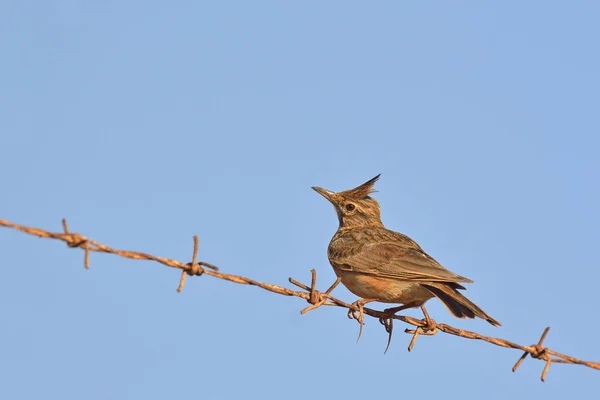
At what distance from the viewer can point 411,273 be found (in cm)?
839

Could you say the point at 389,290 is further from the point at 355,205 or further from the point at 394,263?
the point at 355,205

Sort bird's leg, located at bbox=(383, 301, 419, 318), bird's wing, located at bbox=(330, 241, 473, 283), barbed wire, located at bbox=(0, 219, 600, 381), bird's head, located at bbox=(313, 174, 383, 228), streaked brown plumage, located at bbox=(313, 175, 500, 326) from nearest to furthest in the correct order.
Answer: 1. barbed wire, located at bbox=(0, 219, 600, 381)
2. streaked brown plumage, located at bbox=(313, 175, 500, 326)
3. bird's wing, located at bbox=(330, 241, 473, 283)
4. bird's leg, located at bbox=(383, 301, 419, 318)
5. bird's head, located at bbox=(313, 174, 383, 228)

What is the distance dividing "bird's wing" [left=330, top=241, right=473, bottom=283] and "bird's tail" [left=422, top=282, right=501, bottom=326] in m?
0.07

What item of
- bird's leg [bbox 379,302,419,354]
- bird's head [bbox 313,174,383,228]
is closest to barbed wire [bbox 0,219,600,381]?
bird's leg [bbox 379,302,419,354]

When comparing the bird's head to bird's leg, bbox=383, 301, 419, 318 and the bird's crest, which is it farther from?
bird's leg, bbox=383, 301, 419, 318

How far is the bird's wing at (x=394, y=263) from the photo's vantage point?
26.9ft

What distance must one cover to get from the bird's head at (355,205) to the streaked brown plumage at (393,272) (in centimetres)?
47

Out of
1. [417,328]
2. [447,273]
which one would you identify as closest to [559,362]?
[417,328]

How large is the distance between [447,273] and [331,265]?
1.72m

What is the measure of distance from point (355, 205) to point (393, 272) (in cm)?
245

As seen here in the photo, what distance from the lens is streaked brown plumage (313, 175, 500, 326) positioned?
793cm

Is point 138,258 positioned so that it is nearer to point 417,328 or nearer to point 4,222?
point 4,222

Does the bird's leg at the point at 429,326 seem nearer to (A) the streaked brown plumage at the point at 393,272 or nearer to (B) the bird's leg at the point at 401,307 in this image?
(A) the streaked brown plumage at the point at 393,272

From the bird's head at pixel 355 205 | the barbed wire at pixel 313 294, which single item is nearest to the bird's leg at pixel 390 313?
the barbed wire at pixel 313 294
